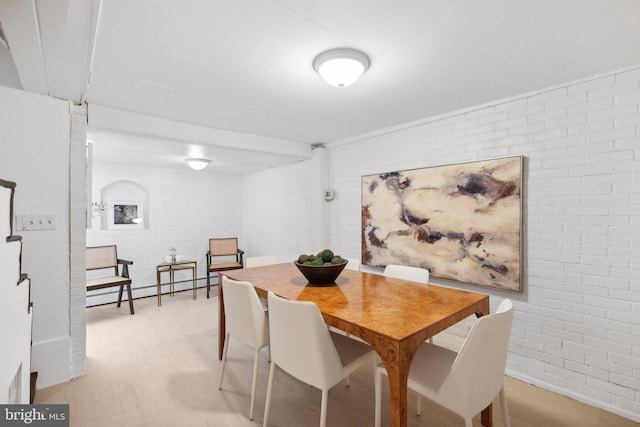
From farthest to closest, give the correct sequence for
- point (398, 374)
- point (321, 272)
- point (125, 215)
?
point (125, 215)
point (321, 272)
point (398, 374)

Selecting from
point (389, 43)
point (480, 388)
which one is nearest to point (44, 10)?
point (389, 43)

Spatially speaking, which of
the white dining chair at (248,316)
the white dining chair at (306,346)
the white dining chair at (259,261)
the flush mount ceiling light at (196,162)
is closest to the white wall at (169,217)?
the flush mount ceiling light at (196,162)

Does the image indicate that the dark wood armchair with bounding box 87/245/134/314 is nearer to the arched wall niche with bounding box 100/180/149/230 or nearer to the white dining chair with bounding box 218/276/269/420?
the arched wall niche with bounding box 100/180/149/230

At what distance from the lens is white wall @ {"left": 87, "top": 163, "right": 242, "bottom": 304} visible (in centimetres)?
463

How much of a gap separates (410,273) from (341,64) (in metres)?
1.71

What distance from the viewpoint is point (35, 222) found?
7.48 ft

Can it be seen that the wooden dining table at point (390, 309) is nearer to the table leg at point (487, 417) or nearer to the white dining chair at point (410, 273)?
the table leg at point (487, 417)

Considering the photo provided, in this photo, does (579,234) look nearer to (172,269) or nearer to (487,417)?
(487,417)

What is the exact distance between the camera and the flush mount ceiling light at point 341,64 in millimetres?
1781

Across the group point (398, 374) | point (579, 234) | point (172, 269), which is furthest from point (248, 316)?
point (172, 269)

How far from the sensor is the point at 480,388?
54.9 inches

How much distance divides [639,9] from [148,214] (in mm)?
5715

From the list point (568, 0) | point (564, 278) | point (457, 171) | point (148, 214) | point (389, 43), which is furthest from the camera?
point (148, 214)

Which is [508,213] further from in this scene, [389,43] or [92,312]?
[92,312]
